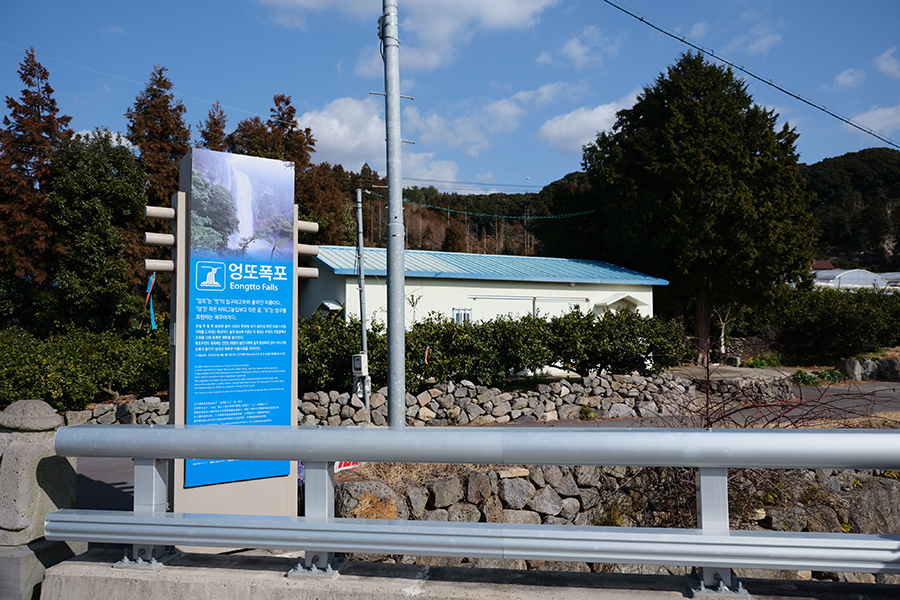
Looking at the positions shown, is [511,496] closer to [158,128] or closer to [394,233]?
[394,233]

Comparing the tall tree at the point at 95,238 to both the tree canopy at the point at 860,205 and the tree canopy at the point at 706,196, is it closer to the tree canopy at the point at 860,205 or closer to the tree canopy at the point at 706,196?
the tree canopy at the point at 706,196

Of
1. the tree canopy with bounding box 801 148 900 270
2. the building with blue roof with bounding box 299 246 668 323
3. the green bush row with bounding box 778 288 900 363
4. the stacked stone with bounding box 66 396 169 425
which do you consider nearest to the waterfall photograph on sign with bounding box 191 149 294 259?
the stacked stone with bounding box 66 396 169 425

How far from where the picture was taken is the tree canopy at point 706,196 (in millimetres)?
26547

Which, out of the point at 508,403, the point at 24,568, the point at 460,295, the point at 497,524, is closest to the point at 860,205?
the point at 460,295

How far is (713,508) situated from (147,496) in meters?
2.67

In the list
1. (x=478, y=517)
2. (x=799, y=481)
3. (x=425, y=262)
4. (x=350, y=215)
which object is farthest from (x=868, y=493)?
(x=350, y=215)

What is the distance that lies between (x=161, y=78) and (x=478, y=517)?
26281mm

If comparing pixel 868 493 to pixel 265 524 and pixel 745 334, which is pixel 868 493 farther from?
Result: pixel 745 334

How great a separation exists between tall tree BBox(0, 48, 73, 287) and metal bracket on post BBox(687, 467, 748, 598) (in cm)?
2375

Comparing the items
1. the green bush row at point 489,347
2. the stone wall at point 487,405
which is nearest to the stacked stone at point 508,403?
the stone wall at point 487,405

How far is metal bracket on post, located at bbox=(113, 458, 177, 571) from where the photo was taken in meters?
2.93

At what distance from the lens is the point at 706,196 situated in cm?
2666

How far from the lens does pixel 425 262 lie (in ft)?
72.3

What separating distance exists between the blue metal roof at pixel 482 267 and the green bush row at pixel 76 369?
18.5 ft
